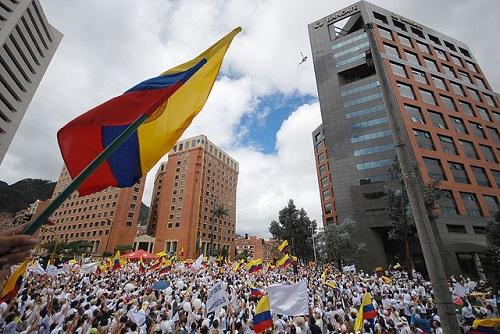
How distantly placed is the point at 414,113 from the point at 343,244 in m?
26.4

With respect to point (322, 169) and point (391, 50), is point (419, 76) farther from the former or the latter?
point (322, 169)

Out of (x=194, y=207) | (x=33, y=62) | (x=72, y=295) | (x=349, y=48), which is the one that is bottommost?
(x=72, y=295)

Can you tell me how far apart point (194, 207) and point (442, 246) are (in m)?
55.2

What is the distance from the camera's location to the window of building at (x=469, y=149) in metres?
43.4

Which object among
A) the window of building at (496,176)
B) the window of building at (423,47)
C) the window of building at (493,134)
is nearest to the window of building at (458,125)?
the window of building at (493,134)

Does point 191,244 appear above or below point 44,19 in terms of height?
below

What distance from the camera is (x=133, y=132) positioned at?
10.7ft

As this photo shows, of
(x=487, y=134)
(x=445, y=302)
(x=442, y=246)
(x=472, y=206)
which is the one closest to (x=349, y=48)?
(x=487, y=134)

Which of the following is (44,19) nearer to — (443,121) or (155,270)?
(155,270)

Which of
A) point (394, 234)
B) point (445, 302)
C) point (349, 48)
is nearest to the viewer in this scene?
point (445, 302)

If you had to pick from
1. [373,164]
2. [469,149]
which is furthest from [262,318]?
[469,149]

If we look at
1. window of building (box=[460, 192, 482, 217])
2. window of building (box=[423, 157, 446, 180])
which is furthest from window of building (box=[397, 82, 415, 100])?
window of building (box=[460, 192, 482, 217])

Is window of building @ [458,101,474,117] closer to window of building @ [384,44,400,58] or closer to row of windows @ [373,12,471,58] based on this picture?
window of building @ [384,44,400,58]

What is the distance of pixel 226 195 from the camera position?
3477 inches
